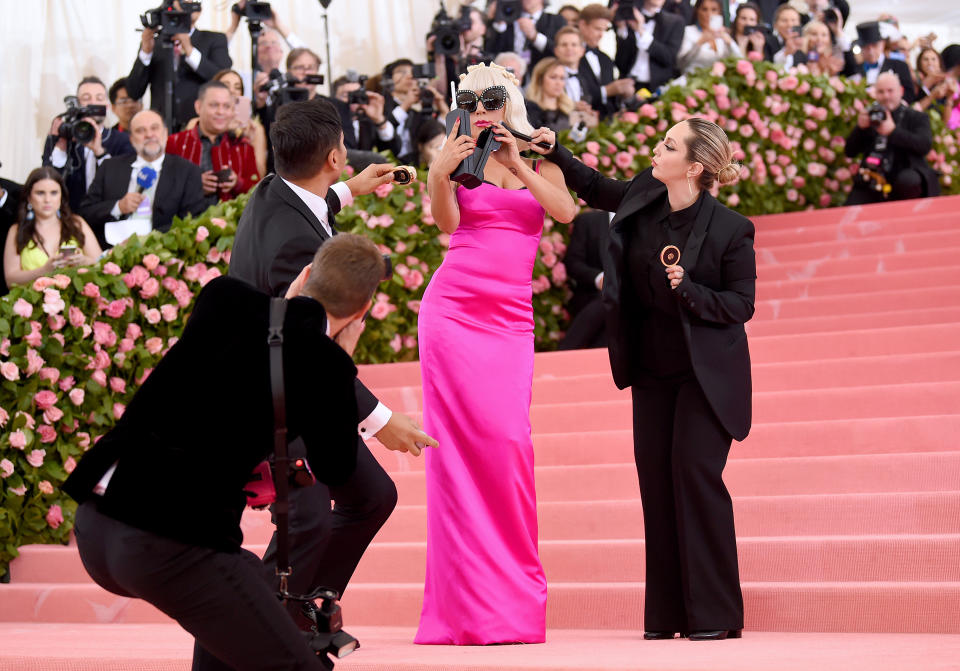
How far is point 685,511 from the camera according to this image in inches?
157

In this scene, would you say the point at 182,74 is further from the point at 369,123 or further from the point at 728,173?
the point at 728,173

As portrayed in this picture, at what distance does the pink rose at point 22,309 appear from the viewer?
19.3ft

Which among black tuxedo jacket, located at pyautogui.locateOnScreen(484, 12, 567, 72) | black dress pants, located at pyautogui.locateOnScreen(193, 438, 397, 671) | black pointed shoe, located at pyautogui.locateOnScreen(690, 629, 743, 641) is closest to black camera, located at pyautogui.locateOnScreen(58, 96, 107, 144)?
black tuxedo jacket, located at pyautogui.locateOnScreen(484, 12, 567, 72)

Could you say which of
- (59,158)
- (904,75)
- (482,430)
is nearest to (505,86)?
(482,430)

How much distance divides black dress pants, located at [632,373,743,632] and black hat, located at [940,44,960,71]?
951cm

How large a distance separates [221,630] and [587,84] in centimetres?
839

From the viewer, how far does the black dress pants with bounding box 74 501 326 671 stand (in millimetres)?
2385

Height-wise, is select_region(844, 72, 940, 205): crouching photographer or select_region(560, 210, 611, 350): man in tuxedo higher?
select_region(844, 72, 940, 205): crouching photographer

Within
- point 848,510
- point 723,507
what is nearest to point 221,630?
point 723,507

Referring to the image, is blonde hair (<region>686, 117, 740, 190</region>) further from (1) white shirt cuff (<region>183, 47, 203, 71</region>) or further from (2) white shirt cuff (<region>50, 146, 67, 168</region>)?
(1) white shirt cuff (<region>183, 47, 203, 71</region>)

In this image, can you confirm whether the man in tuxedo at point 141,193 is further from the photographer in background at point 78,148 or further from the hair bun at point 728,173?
the hair bun at point 728,173

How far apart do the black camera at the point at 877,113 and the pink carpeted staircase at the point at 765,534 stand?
2490 millimetres

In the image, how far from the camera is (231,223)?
681cm

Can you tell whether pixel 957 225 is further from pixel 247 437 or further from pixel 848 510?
pixel 247 437
